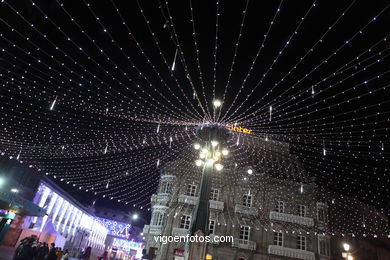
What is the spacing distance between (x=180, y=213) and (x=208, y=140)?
11.5 meters

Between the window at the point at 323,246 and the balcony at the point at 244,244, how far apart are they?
5.63 metres

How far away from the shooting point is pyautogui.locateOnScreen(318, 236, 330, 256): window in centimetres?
2148

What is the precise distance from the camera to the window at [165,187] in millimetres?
23594

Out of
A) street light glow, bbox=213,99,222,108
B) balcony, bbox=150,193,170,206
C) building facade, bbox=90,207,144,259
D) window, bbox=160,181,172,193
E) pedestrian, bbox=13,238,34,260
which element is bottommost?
pedestrian, bbox=13,238,34,260

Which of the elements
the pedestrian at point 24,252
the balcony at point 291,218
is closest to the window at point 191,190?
the balcony at point 291,218

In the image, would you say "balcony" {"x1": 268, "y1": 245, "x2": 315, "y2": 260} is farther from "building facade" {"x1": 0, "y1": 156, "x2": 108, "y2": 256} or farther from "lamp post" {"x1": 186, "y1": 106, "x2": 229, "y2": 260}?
"building facade" {"x1": 0, "y1": 156, "x2": 108, "y2": 256}

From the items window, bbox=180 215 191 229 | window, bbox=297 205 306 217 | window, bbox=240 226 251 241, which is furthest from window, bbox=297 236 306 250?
window, bbox=180 215 191 229

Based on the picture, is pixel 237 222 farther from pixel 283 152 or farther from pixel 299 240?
pixel 283 152

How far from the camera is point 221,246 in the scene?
2139cm

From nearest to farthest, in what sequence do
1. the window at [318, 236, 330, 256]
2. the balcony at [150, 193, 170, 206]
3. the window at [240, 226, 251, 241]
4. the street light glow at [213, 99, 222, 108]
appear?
1. the street light glow at [213, 99, 222, 108]
2. the window at [318, 236, 330, 256]
3. the window at [240, 226, 251, 241]
4. the balcony at [150, 193, 170, 206]

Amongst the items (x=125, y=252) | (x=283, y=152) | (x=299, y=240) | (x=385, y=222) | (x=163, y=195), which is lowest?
(x=125, y=252)

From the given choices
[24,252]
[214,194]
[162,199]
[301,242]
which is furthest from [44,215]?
Answer: [301,242]

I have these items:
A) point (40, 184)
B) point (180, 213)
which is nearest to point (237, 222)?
point (180, 213)

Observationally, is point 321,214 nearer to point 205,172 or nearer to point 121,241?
point 205,172
